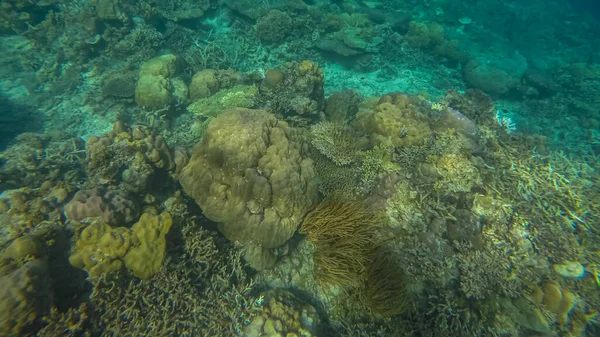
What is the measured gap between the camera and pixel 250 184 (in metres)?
4.64

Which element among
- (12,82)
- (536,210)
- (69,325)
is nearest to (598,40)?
(536,210)

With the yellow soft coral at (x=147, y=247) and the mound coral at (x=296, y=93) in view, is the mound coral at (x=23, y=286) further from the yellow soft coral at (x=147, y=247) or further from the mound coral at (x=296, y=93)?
the mound coral at (x=296, y=93)

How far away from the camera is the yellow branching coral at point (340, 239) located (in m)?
4.47

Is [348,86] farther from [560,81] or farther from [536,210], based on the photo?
[560,81]

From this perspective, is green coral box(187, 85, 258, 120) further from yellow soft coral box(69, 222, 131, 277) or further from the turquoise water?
yellow soft coral box(69, 222, 131, 277)

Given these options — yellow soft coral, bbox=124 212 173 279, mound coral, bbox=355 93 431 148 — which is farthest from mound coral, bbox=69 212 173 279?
mound coral, bbox=355 93 431 148

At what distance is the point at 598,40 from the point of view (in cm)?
2288

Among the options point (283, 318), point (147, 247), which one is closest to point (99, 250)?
point (147, 247)

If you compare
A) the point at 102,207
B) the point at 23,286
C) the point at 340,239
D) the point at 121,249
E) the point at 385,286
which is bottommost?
the point at 385,286

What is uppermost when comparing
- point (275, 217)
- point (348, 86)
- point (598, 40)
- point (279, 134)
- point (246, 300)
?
point (279, 134)

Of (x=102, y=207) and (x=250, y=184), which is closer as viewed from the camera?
(x=102, y=207)

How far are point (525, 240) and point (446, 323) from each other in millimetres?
2347

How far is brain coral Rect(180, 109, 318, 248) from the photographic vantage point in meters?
4.68

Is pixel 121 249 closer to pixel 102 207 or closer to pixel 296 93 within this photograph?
pixel 102 207
